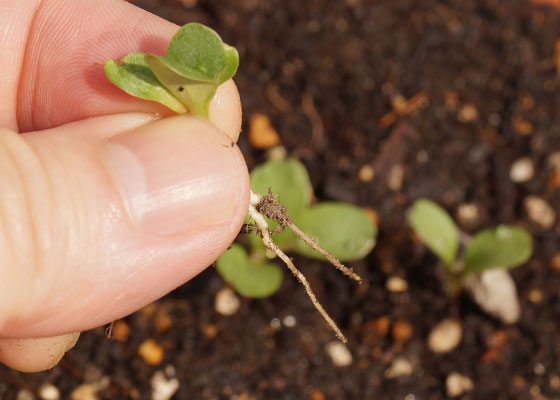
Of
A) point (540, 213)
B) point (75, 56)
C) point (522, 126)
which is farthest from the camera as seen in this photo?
point (522, 126)

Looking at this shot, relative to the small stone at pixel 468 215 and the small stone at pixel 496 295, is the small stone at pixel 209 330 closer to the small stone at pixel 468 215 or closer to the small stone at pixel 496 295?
the small stone at pixel 496 295

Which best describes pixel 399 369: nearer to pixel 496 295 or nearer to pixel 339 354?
pixel 339 354

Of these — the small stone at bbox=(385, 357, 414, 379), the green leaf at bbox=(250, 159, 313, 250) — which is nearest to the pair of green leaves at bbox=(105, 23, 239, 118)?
the green leaf at bbox=(250, 159, 313, 250)

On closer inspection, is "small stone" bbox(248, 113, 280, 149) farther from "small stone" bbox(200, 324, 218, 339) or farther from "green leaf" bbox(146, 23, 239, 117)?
"green leaf" bbox(146, 23, 239, 117)

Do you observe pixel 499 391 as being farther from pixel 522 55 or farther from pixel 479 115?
pixel 522 55

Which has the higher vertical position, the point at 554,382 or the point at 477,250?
the point at 477,250

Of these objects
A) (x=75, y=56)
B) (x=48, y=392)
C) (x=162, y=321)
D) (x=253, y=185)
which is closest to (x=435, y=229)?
(x=253, y=185)

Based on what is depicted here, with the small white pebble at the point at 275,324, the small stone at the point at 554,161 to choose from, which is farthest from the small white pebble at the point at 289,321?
Result: the small stone at the point at 554,161

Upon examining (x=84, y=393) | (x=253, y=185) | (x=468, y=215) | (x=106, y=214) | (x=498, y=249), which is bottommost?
(x=84, y=393)
